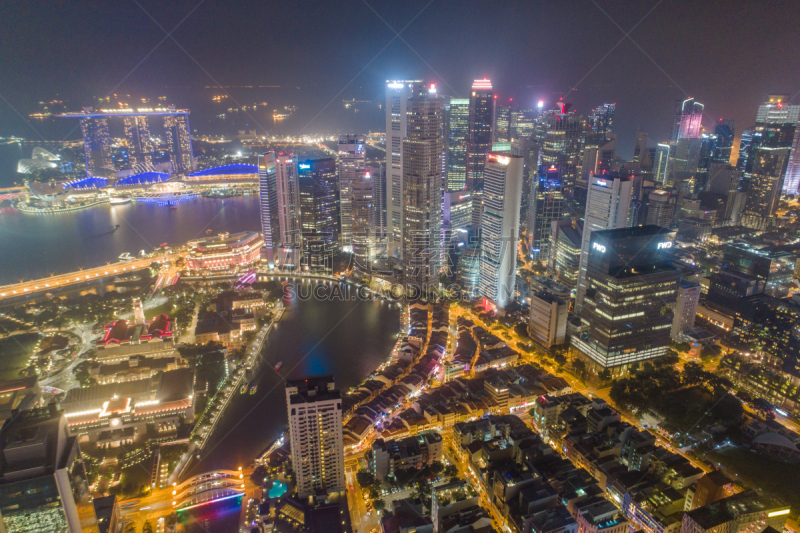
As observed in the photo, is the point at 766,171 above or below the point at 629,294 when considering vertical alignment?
above

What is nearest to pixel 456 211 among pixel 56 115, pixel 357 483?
pixel 357 483

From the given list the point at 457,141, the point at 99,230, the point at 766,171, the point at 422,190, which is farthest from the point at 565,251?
the point at 99,230

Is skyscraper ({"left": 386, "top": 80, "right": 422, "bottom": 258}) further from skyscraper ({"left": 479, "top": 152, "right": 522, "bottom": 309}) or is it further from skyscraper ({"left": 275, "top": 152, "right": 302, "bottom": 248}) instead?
skyscraper ({"left": 479, "top": 152, "right": 522, "bottom": 309})

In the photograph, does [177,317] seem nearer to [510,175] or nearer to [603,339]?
[510,175]

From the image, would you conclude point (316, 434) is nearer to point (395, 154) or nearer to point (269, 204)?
point (395, 154)

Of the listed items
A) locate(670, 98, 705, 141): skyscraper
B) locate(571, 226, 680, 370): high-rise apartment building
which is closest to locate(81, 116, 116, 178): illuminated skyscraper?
locate(571, 226, 680, 370): high-rise apartment building

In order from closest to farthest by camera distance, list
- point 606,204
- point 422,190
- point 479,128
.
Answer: point 606,204 < point 422,190 < point 479,128

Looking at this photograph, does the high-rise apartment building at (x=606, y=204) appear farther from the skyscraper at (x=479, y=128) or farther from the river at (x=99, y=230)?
the river at (x=99, y=230)
